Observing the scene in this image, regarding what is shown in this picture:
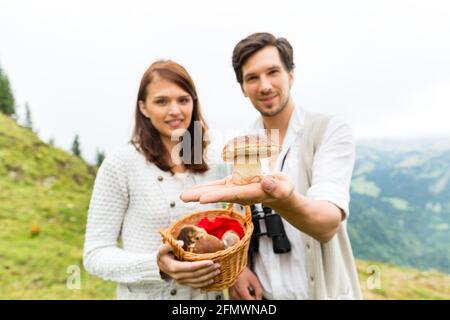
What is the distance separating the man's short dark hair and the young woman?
0.33 m

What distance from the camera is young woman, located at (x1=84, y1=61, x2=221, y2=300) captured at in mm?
1776

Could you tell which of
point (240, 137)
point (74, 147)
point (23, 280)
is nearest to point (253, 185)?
point (240, 137)

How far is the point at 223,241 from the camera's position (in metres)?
1.56

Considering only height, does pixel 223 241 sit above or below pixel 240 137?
below

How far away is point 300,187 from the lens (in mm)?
1778

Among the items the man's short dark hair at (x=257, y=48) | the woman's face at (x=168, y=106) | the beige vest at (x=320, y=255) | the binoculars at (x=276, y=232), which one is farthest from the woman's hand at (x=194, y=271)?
the man's short dark hair at (x=257, y=48)

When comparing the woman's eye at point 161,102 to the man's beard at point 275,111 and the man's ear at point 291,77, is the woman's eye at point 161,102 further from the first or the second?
the man's ear at point 291,77

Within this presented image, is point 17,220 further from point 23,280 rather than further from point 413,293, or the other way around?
point 413,293

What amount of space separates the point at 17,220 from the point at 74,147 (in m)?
1.87

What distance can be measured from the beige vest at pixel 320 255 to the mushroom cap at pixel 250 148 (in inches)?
13.3

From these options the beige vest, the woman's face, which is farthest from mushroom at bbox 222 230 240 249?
the woman's face

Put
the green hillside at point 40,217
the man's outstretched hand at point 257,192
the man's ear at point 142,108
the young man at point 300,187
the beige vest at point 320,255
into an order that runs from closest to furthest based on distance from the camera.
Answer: the man's outstretched hand at point 257,192 → the young man at point 300,187 → the beige vest at point 320,255 → the man's ear at point 142,108 → the green hillside at point 40,217

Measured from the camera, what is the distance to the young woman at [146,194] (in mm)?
1776
